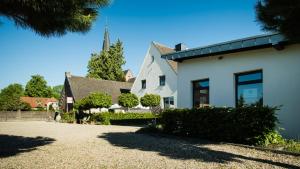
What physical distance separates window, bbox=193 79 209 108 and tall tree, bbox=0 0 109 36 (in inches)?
328

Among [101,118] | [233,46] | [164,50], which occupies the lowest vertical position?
[101,118]

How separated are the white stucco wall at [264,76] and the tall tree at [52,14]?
25.4ft

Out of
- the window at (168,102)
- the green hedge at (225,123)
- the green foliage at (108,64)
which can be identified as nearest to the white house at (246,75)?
the green hedge at (225,123)

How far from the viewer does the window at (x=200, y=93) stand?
45.6ft

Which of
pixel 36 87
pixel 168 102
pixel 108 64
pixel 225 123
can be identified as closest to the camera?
Answer: pixel 225 123

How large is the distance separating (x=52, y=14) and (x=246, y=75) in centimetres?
911

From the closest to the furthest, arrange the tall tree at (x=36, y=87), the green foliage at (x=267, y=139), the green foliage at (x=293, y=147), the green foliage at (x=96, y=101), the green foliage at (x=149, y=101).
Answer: the green foliage at (x=293, y=147) < the green foliage at (x=267, y=139) < the green foliage at (x=96, y=101) < the green foliage at (x=149, y=101) < the tall tree at (x=36, y=87)

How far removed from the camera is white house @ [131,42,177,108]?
32.8 meters

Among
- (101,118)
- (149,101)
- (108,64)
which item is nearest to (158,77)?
(149,101)

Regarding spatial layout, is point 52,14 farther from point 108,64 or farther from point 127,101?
point 108,64

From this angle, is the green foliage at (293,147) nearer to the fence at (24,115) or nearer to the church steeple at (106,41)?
the fence at (24,115)

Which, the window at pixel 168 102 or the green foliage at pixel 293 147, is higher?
the window at pixel 168 102

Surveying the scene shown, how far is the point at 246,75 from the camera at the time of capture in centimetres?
1248

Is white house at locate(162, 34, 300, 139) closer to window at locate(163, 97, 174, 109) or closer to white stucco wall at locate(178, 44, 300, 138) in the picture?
white stucco wall at locate(178, 44, 300, 138)
